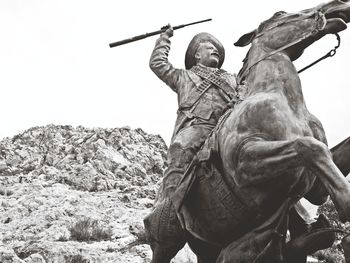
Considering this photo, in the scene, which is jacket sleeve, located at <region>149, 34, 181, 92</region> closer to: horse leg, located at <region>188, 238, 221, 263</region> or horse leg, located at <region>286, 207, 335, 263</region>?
horse leg, located at <region>188, 238, 221, 263</region>

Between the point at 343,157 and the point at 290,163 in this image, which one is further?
the point at 343,157

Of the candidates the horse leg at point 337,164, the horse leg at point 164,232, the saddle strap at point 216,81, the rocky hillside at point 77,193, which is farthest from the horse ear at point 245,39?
the rocky hillside at point 77,193

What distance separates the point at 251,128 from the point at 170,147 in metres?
1.16

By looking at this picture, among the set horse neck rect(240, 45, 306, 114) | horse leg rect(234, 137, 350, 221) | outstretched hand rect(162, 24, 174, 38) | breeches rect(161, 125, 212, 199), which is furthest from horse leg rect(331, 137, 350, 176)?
outstretched hand rect(162, 24, 174, 38)

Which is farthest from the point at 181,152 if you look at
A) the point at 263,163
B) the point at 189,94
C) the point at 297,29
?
the point at 297,29

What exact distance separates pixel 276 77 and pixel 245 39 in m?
0.80

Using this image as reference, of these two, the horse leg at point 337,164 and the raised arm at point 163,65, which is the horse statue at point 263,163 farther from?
the raised arm at point 163,65

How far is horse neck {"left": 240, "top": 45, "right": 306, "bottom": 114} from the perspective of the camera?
4.89 metres

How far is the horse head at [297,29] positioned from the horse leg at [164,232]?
149 cm

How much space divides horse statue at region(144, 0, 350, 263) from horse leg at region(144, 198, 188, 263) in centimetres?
1

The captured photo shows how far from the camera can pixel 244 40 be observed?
564cm

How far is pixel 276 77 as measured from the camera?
16.3 ft

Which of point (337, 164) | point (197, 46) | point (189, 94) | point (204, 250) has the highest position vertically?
point (197, 46)

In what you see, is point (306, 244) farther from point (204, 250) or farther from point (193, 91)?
point (193, 91)
